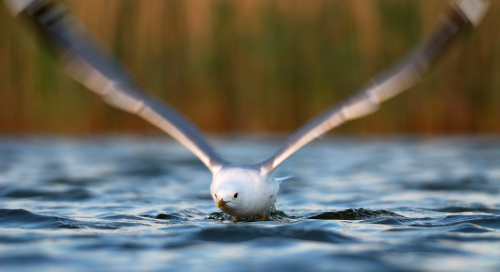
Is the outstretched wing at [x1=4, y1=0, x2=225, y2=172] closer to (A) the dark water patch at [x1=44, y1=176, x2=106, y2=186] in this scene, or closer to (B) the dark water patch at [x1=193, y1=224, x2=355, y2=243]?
(B) the dark water patch at [x1=193, y1=224, x2=355, y2=243]

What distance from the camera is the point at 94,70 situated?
19.9 feet

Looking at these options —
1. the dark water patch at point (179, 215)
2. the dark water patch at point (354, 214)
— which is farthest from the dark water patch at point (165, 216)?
the dark water patch at point (354, 214)

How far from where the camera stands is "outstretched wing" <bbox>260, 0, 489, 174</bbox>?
516 cm

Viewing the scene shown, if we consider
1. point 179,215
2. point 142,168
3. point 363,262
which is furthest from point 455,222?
point 142,168

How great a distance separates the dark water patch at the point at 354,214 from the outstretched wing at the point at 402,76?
76cm

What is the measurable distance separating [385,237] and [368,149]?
28.1 feet

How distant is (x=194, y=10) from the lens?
13508 millimetres

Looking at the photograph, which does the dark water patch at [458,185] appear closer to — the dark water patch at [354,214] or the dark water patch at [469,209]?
the dark water patch at [469,209]

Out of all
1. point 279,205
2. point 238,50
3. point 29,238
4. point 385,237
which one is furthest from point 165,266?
point 238,50

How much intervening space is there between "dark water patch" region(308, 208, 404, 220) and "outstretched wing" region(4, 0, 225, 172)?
1087mm

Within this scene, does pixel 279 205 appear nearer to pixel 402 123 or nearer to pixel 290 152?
pixel 290 152

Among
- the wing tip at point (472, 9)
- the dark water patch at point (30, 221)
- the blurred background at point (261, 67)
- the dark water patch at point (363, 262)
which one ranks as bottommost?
the dark water patch at point (363, 262)

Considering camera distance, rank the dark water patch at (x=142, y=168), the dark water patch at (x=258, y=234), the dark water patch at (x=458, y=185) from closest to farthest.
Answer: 1. the dark water patch at (x=258, y=234)
2. the dark water patch at (x=458, y=185)
3. the dark water patch at (x=142, y=168)

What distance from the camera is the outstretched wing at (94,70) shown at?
5.70 metres
